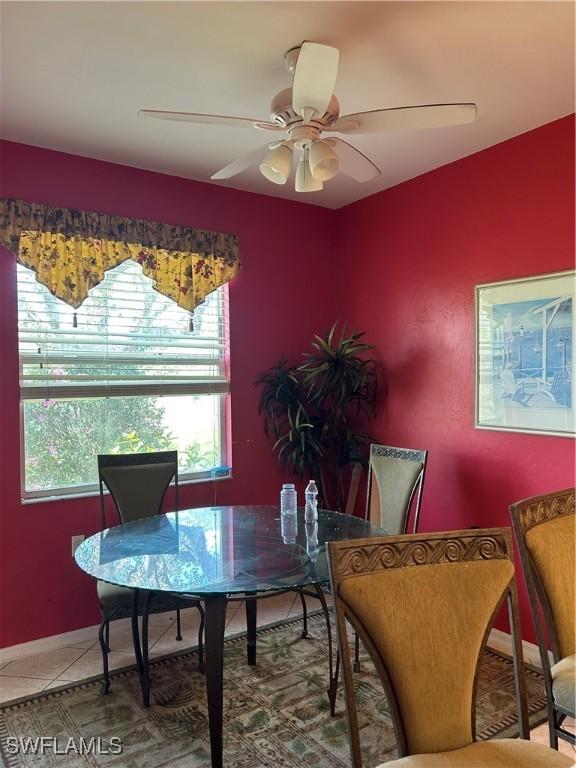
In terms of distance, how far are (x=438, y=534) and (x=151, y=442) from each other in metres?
2.26

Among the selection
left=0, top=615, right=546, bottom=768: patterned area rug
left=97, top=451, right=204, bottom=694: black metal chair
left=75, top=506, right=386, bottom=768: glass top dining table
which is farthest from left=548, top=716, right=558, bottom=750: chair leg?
left=97, top=451, right=204, bottom=694: black metal chair

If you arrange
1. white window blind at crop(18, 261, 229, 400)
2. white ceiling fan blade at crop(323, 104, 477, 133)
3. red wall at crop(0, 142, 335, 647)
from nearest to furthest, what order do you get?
1. white ceiling fan blade at crop(323, 104, 477, 133)
2. red wall at crop(0, 142, 335, 647)
3. white window blind at crop(18, 261, 229, 400)

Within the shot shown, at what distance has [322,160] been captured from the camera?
187 centimetres

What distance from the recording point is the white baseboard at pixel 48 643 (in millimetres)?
2779

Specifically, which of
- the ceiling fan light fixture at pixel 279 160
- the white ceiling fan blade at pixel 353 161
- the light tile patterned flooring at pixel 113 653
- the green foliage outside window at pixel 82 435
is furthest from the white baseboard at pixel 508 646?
the ceiling fan light fixture at pixel 279 160

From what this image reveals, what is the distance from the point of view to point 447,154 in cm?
304

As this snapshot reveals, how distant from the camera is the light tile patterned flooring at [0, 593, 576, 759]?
2541 millimetres

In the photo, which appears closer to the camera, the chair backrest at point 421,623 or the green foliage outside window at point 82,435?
the chair backrest at point 421,623

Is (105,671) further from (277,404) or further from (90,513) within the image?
(277,404)

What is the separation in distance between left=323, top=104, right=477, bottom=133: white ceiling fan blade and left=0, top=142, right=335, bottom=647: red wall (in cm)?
169

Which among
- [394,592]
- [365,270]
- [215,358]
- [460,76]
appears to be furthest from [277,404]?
[394,592]

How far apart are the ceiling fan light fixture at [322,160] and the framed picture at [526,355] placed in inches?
54.6

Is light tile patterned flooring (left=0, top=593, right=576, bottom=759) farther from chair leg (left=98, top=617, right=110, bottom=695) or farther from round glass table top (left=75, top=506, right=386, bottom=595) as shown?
round glass table top (left=75, top=506, right=386, bottom=595)

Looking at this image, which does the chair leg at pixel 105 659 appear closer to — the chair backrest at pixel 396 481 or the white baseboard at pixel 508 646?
the chair backrest at pixel 396 481
